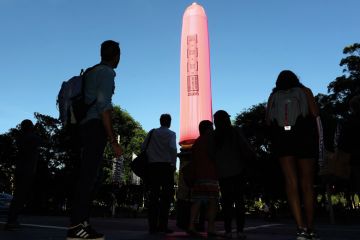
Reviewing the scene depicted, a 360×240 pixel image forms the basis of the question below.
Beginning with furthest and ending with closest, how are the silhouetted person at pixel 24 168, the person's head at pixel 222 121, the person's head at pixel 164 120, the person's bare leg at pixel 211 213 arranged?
1. the person's head at pixel 164 120
2. the silhouetted person at pixel 24 168
3. the person's head at pixel 222 121
4. the person's bare leg at pixel 211 213

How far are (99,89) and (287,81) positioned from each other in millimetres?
2245

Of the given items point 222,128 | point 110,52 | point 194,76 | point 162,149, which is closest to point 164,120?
point 162,149

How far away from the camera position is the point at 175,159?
7.12 metres

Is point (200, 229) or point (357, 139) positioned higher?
point (357, 139)

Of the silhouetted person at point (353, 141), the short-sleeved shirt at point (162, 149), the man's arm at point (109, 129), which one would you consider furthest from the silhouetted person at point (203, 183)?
the man's arm at point (109, 129)

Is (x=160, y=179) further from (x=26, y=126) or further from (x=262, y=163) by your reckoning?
(x=262, y=163)

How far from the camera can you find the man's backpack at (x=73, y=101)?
13.8 feet

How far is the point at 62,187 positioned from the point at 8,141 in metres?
10.6

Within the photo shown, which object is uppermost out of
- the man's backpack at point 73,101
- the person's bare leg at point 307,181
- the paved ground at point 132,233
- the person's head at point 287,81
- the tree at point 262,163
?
the tree at point 262,163

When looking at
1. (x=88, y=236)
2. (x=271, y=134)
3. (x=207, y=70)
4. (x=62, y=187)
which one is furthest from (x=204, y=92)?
(x=62, y=187)

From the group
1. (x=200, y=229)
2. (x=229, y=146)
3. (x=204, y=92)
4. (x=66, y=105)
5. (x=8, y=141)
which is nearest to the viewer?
(x=66, y=105)

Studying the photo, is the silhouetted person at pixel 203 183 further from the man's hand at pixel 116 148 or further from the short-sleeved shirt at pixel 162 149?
the man's hand at pixel 116 148

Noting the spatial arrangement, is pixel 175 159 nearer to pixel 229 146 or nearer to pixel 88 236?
pixel 229 146

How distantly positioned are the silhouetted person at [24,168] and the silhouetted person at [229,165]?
2810 millimetres
